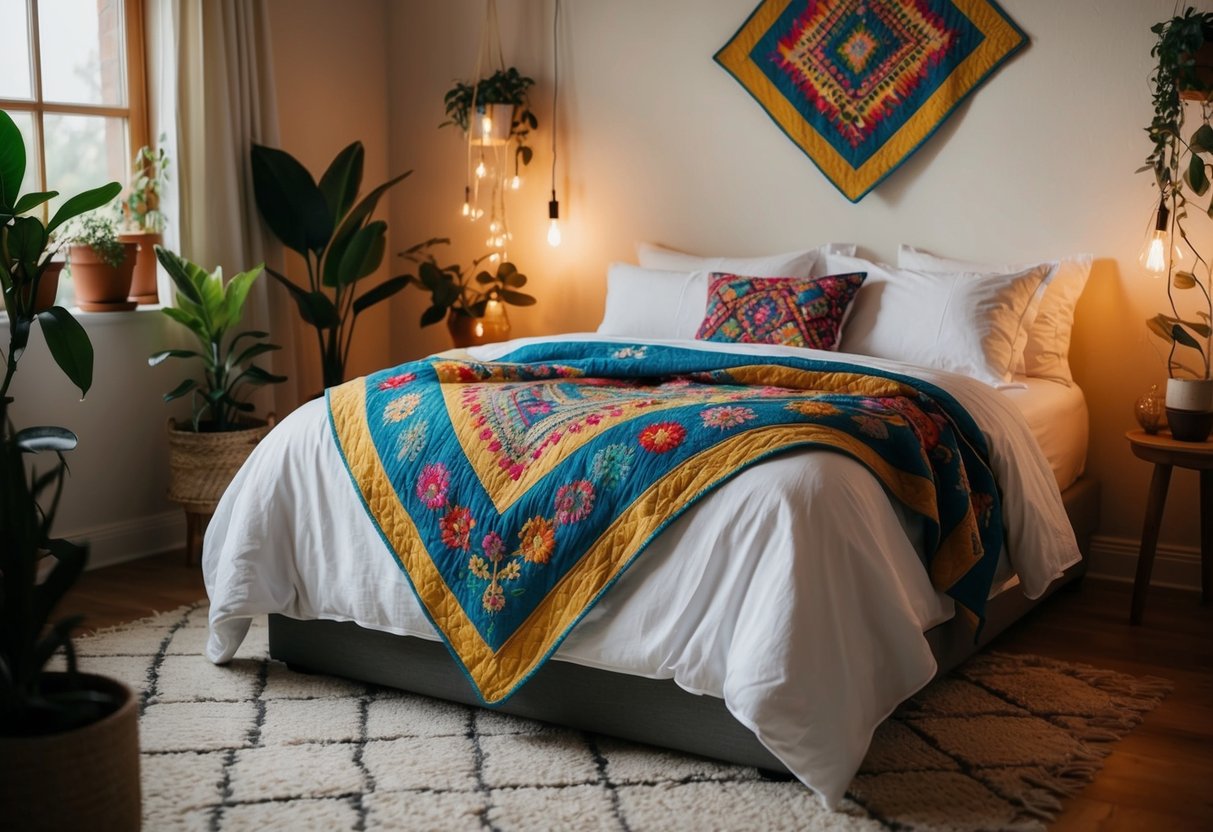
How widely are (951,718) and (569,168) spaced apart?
282 centimetres

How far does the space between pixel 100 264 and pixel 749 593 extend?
257 centimetres

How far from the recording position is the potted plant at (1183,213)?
3408 millimetres

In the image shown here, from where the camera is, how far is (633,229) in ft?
15.7

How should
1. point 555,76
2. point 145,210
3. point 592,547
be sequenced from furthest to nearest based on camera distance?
point 555,76 < point 145,210 < point 592,547

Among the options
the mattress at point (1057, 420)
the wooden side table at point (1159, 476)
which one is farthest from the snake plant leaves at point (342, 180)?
the wooden side table at point (1159, 476)

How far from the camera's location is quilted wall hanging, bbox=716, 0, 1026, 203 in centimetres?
407

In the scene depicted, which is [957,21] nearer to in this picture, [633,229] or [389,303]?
[633,229]

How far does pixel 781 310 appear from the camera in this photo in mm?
3842

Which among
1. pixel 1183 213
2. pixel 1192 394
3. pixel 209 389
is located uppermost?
pixel 1183 213

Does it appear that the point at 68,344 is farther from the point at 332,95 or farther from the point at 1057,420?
the point at 1057,420

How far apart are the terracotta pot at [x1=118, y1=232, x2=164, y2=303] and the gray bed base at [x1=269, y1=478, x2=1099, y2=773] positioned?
167cm

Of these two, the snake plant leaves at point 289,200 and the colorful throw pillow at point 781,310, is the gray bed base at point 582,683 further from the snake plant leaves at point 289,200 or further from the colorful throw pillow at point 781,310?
the snake plant leaves at point 289,200

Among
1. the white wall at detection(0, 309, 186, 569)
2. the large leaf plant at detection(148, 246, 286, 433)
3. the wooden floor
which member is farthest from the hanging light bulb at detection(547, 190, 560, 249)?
the wooden floor

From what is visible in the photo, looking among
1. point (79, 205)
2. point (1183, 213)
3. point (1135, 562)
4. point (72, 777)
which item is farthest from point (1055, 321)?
point (72, 777)
